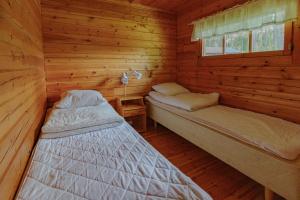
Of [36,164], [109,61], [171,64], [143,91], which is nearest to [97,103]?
[109,61]

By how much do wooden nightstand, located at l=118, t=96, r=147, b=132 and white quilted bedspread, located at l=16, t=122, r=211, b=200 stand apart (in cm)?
Answer: 136

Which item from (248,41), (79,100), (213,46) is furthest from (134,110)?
(248,41)

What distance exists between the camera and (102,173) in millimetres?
1138

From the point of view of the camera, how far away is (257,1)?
206 centimetres

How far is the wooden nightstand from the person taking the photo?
2.96 metres

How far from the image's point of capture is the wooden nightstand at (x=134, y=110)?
2963 millimetres

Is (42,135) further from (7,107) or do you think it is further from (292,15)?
(292,15)

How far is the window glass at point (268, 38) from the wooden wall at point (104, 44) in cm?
165

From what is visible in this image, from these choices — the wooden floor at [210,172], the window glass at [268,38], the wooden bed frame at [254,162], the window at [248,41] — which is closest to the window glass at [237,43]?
the window at [248,41]

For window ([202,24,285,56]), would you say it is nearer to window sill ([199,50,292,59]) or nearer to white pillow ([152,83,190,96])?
window sill ([199,50,292,59])

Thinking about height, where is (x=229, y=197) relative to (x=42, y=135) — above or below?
below

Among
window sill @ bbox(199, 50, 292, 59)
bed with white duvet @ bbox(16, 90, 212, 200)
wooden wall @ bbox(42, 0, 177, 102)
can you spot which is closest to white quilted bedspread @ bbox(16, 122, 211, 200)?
bed with white duvet @ bbox(16, 90, 212, 200)

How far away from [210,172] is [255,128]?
66cm

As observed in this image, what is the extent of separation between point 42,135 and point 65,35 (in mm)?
1676
